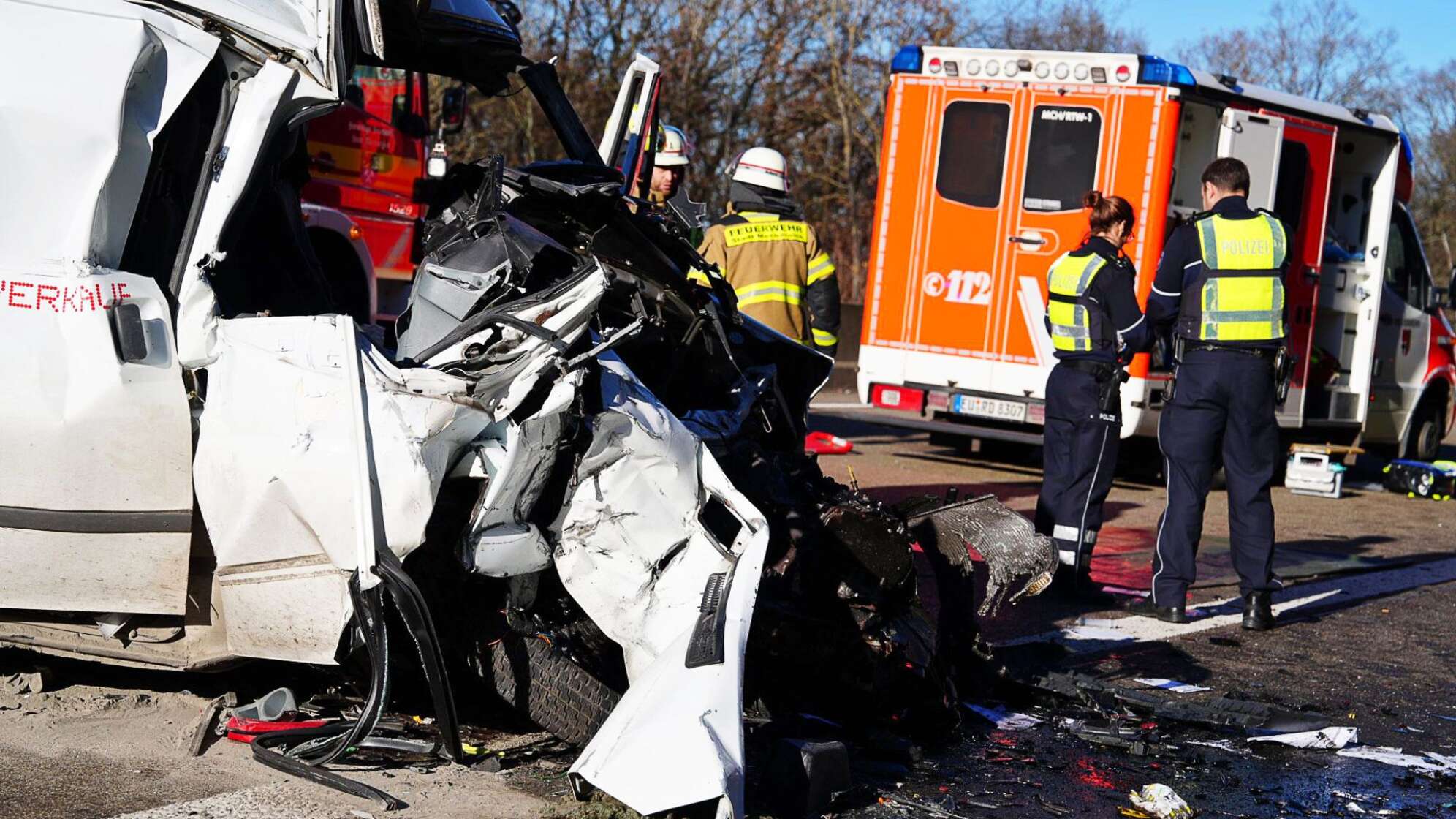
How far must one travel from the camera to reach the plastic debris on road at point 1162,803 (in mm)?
3820

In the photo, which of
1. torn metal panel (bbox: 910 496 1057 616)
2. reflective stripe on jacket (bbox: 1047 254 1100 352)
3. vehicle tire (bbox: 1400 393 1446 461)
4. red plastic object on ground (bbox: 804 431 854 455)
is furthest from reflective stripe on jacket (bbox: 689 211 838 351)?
vehicle tire (bbox: 1400 393 1446 461)

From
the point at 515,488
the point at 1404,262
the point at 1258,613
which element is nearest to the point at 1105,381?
the point at 1258,613

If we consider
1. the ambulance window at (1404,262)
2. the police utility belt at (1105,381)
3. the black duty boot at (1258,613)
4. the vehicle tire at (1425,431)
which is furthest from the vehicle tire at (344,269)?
the vehicle tire at (1425,431)

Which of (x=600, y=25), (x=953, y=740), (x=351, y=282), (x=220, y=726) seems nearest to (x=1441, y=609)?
(x=953, y=740)

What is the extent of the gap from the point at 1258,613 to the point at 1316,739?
1767 mm

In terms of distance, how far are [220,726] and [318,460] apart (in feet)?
3.06

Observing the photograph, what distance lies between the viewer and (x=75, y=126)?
3.60 m

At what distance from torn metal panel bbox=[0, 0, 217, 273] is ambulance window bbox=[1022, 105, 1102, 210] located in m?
7.74

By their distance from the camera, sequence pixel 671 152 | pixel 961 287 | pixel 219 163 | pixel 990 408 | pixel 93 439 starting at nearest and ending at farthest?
pixel 93 439, pixel 219 163, pixel 671 152, pixel 990 408, pixel 961 287

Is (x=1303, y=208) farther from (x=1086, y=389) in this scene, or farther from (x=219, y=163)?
(x=219, y=163)

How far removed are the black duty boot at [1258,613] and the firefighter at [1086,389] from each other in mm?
676

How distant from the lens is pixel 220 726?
3.93 metres

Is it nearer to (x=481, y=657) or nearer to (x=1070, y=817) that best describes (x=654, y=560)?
(x=481, y=657)

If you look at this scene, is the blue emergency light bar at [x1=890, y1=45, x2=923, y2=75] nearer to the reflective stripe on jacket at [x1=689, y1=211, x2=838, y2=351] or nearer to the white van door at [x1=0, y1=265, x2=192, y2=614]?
the reflective stripe on jacket at [x1=689, y1=211, x2=838, y2=351]
